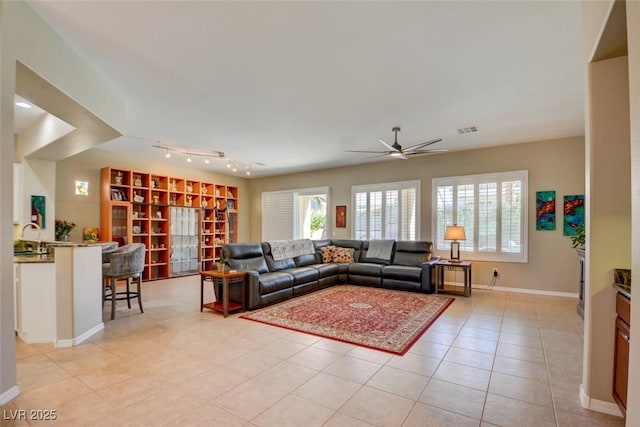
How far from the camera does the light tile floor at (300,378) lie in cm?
204

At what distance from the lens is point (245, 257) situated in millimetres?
5270

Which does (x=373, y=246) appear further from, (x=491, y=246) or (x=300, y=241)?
(x=491, y=246)

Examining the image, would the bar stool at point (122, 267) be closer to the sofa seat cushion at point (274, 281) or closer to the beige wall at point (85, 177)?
the sofa seat cushion at point (274, 281)

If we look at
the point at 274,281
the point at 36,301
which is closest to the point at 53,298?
the point at 36,301

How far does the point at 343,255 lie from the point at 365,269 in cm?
82

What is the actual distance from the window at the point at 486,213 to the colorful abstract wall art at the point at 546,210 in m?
0.20

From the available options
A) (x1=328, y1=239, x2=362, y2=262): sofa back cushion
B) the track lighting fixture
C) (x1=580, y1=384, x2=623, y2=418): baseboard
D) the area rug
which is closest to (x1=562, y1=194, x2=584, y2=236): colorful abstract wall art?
the area rug

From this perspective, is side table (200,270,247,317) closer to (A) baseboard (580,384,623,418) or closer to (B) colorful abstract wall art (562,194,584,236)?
(A) baseboard (580,384,623,418)

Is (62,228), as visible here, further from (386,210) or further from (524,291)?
(524,291)

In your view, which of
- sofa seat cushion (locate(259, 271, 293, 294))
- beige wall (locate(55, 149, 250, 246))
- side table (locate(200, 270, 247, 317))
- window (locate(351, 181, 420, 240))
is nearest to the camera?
side table (locate(200, 270, 247, 317))

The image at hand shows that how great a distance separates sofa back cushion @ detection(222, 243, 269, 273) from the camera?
507 centimetres

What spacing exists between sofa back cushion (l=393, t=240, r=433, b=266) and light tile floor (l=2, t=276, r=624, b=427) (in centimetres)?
220

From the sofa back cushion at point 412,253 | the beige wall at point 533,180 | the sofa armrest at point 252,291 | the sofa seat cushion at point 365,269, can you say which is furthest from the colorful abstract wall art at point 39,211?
the beige wall at point 533,180

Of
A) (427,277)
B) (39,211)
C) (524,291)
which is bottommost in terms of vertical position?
(524,291)
